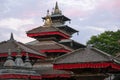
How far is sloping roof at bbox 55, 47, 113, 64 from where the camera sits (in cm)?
2028

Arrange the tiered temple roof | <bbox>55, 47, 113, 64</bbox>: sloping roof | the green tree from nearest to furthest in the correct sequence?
1. the tiered temple roof
2. <bbox>55, 47, 113, 64</bbox>: sloping roof
3. the green tree

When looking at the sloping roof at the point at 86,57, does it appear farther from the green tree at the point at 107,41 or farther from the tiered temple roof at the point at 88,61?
the green tree at the point at 107,41

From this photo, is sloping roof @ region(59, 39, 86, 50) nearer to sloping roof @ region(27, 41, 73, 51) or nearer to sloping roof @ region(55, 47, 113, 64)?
sloping roof @ region(27, 41, 73, 51)

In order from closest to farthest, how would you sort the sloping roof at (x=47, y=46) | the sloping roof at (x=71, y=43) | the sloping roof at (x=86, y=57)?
the sloping roof at (x=86, y=57), the sloping roof at (x=47, y=46), the sloping roof at (x=71, y=43)

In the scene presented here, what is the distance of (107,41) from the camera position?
188ft

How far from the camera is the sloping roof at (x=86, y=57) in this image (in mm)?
20281

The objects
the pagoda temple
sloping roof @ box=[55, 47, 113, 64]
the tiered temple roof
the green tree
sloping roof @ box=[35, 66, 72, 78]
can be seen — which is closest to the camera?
the tiered temple roof

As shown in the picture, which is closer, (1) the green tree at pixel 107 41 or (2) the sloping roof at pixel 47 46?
(2) the sloping roof at pixel 47 46

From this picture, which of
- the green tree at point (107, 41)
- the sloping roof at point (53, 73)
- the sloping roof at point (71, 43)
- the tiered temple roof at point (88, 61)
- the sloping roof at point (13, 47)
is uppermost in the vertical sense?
the green tree at point (107, 41)

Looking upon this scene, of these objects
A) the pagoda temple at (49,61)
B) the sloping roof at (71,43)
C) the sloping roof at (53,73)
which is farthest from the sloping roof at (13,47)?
the sloping roof at (71,43)

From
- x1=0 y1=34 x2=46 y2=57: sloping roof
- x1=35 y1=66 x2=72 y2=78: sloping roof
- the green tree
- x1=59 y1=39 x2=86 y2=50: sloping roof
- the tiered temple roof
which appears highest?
the green tree

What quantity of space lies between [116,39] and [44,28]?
2847 centimetres

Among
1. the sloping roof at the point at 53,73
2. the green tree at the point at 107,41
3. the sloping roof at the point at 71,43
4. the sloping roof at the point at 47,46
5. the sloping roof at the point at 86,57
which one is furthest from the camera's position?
the green tree at the point at 107,41

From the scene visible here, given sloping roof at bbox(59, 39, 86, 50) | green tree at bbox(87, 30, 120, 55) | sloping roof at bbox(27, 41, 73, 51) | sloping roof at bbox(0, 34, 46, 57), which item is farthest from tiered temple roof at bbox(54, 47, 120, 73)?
green tree at bbox(87, 30, 120, 55)
